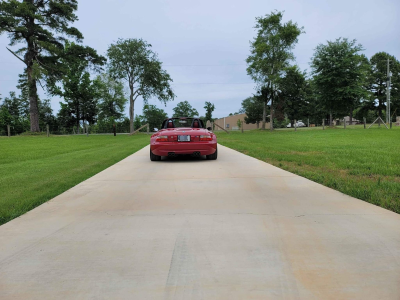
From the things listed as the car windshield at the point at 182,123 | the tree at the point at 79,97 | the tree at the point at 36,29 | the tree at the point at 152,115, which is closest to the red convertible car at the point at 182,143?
the car windshield at the point at 182,123

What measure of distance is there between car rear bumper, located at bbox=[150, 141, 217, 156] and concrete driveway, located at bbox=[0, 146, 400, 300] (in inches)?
146

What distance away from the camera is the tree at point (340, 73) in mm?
34031

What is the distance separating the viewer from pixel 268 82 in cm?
4147

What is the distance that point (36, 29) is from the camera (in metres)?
30.1

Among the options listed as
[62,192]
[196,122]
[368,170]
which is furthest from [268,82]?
[62,192]

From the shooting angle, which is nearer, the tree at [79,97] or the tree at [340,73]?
the tree at [340,73]

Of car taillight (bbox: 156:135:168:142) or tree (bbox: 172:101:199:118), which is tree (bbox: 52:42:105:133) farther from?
tree (bbox: 172:101:199:118)

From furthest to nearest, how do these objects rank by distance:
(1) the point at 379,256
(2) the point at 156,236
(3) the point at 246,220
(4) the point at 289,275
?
(3) the point at 246,220, (2) the point at 156,236, (1) the point at 379,256, (4) the point at 289,275

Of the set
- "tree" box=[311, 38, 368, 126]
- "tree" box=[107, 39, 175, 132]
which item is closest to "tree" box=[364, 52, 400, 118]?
"tree" box=[311, 38, 368, 126]

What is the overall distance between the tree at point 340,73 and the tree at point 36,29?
28.7 m

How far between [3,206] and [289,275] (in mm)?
3844

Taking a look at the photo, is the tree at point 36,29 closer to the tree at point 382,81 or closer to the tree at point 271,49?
the tree at point 271,49

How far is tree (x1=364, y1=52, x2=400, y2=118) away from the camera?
6000cm

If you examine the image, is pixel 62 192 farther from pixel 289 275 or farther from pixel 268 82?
pixel 268 82
